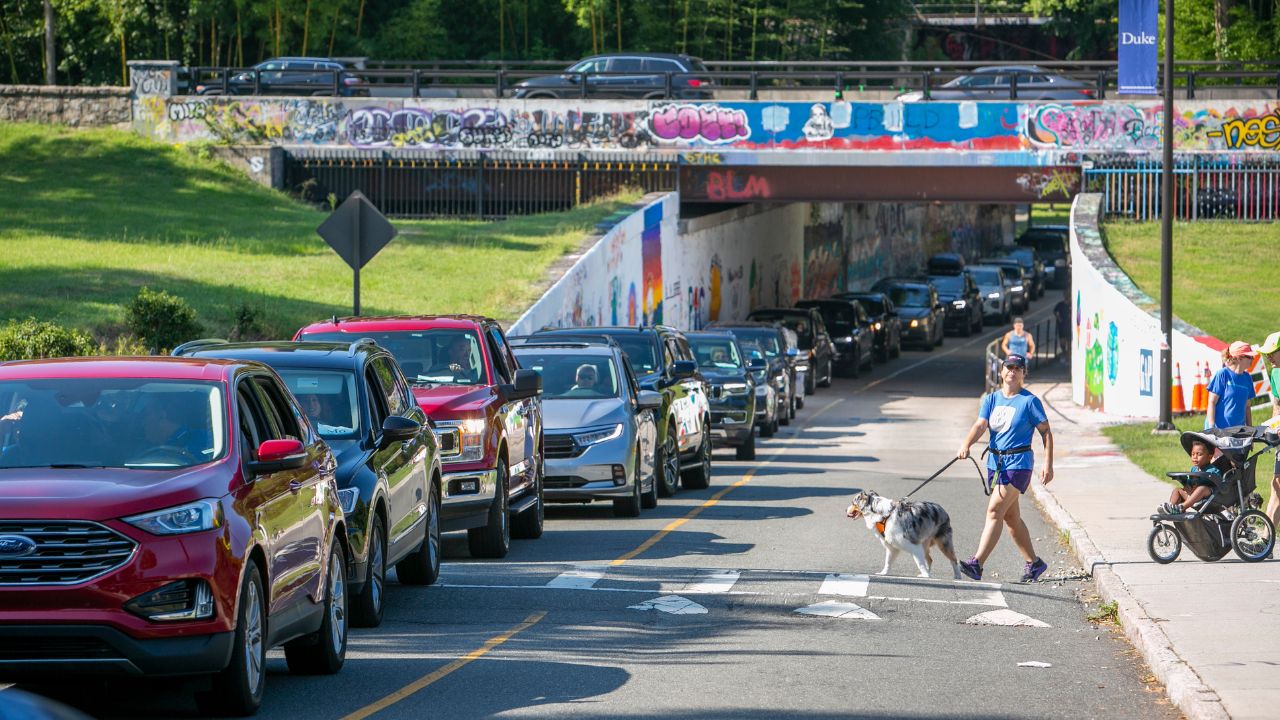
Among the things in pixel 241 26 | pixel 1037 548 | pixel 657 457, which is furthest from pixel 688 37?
pixel 1037 548

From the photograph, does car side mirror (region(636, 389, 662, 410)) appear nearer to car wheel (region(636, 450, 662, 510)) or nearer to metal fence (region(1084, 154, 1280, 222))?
car wheel (region(636, 450, 662, 510))

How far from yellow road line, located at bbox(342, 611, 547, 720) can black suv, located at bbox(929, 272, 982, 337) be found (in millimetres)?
47384

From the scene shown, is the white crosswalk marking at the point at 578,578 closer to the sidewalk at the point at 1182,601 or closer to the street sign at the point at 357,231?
the sidewalk at the point at 1182,601

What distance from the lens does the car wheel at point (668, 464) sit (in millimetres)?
21266

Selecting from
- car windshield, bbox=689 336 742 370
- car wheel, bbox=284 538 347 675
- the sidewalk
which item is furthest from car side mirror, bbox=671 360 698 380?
car wheel, bbox=284 538 347 675

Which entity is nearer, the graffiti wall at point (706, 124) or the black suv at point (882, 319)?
the graffiti wall at point (706, 124)

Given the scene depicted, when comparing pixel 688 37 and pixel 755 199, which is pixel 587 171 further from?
pixel 688 37

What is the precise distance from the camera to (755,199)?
46.7 m

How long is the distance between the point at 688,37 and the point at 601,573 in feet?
174

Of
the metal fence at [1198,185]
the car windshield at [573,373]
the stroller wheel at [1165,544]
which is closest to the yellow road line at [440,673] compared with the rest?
the stroller wheel at [1165,544]

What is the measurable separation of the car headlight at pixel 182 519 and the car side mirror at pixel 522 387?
748 centimetres

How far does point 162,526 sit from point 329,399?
14.0 feet

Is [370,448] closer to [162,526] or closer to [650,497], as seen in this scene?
[162,526]

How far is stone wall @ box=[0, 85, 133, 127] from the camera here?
154 ft
